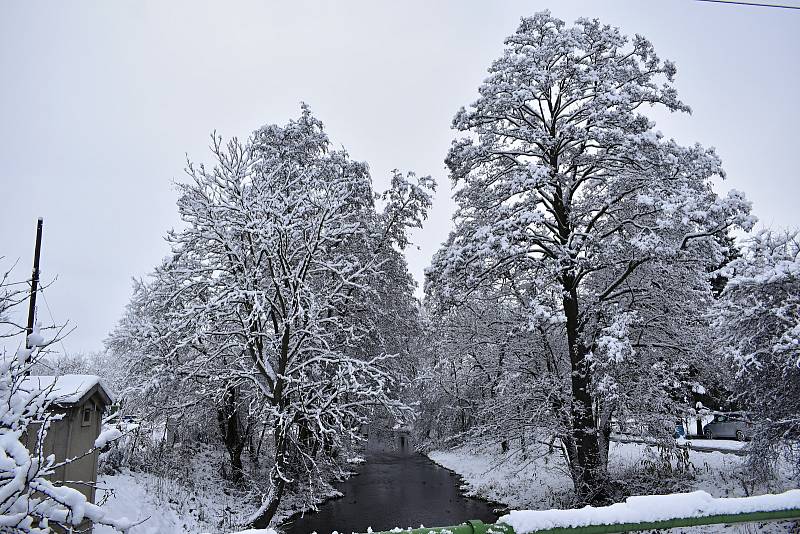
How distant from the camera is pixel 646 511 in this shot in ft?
8.57

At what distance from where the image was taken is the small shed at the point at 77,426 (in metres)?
9.11

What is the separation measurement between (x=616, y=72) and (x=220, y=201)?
35.0 ft

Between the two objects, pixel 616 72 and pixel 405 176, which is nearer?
pixel 616 72

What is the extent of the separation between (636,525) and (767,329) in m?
9.70

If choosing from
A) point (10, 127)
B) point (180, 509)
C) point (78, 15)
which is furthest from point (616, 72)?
point (10, 127)

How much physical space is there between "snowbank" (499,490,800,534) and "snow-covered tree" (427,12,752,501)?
7.99m

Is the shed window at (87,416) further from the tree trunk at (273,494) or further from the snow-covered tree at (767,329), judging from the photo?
the snow-covered tree at (767,329)

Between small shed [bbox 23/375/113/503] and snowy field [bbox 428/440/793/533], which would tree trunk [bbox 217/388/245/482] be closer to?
small shed [bbox 23/375/113/503]

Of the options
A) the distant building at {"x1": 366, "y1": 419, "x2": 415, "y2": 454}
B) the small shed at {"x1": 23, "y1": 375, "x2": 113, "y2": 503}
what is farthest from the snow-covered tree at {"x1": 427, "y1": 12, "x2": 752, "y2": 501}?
the distant building at {"x1": 366, "y1": 419, "x2": 415, "y2": 454}

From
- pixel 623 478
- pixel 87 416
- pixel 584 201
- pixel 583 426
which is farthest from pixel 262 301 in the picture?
pixel 623 478

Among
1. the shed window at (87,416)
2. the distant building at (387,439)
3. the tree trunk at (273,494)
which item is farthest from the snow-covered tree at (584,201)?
the distant building at (387,439)

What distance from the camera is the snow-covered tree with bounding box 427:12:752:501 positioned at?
1137cm

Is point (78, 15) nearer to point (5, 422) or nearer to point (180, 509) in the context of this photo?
point (180, 509)

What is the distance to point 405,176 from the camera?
21.2m
